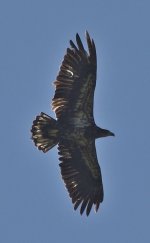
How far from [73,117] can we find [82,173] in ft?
6.49

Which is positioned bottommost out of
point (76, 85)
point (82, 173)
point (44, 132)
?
point (82, 173)

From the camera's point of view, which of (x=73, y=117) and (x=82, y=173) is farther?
(x=82, y=173)

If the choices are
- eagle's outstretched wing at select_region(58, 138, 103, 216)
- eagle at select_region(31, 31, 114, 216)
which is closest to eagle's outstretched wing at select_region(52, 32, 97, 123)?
eagle at select_region(31, 31, 114, 216)

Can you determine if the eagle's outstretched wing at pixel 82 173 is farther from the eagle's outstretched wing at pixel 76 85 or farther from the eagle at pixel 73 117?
the eagle's outstretched wing at pixel 76 85

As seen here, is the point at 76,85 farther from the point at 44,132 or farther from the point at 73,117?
the point at 44,132

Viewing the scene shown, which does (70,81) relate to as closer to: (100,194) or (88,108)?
(88,108)

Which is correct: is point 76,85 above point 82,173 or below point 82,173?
above

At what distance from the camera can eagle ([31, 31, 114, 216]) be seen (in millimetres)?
35938

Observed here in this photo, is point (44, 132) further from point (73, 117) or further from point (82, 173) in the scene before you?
point (82, 173)

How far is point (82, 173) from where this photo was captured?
37.4 m

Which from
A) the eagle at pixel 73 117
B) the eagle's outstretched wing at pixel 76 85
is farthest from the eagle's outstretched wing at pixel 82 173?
the eagle's outstretched wing at pixel 76 85

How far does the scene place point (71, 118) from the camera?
36.2 m

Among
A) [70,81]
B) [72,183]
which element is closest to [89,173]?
[72,183]

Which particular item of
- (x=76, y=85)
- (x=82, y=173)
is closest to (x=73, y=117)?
(x=76, y=85)
